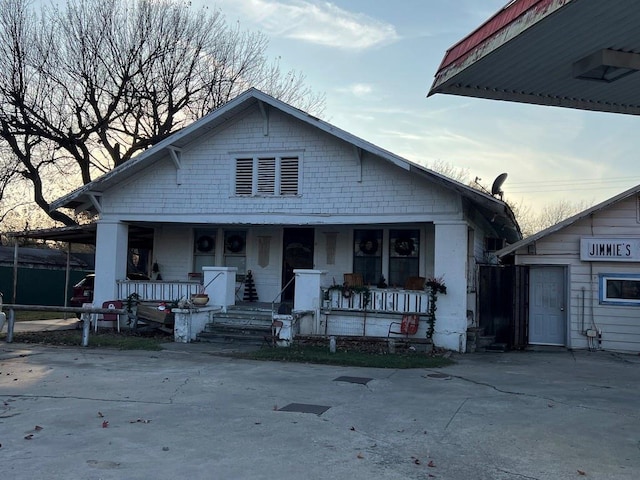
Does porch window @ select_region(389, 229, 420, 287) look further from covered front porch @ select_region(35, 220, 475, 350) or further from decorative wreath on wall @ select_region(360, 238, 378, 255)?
decorative wreath on wall @ select_region(360, 238, 378, 255)

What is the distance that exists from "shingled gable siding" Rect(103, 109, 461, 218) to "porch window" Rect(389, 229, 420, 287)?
2.31m

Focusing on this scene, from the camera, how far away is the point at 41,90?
24172 mm

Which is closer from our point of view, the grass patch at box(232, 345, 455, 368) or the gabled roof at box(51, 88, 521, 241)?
the grass patch at box(232, 345, 455, 368)

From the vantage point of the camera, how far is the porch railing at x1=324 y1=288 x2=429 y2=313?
48.4ft

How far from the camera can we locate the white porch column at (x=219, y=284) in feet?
53.0

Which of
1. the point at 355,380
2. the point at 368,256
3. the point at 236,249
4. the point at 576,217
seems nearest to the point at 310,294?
the point at 368,256

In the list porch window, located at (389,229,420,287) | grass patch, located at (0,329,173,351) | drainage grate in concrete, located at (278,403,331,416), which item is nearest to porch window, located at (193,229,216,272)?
grass patch, located at (0,329,173,351)

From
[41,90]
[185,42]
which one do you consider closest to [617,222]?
[185,42]

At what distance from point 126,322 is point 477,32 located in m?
14.4

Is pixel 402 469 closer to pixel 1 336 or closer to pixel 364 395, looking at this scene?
pixel 364 395

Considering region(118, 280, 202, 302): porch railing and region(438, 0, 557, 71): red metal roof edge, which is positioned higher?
region(438, 0, 557, 71): red metal roof edge

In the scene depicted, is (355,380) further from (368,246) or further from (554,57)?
(368,246)

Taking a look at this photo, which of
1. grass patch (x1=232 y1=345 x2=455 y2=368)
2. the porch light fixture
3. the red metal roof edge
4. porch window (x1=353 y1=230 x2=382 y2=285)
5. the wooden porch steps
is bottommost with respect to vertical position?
grass patch (x1=232 y1=345 x2=455 y2=368)

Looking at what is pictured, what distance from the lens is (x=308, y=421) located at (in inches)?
279
